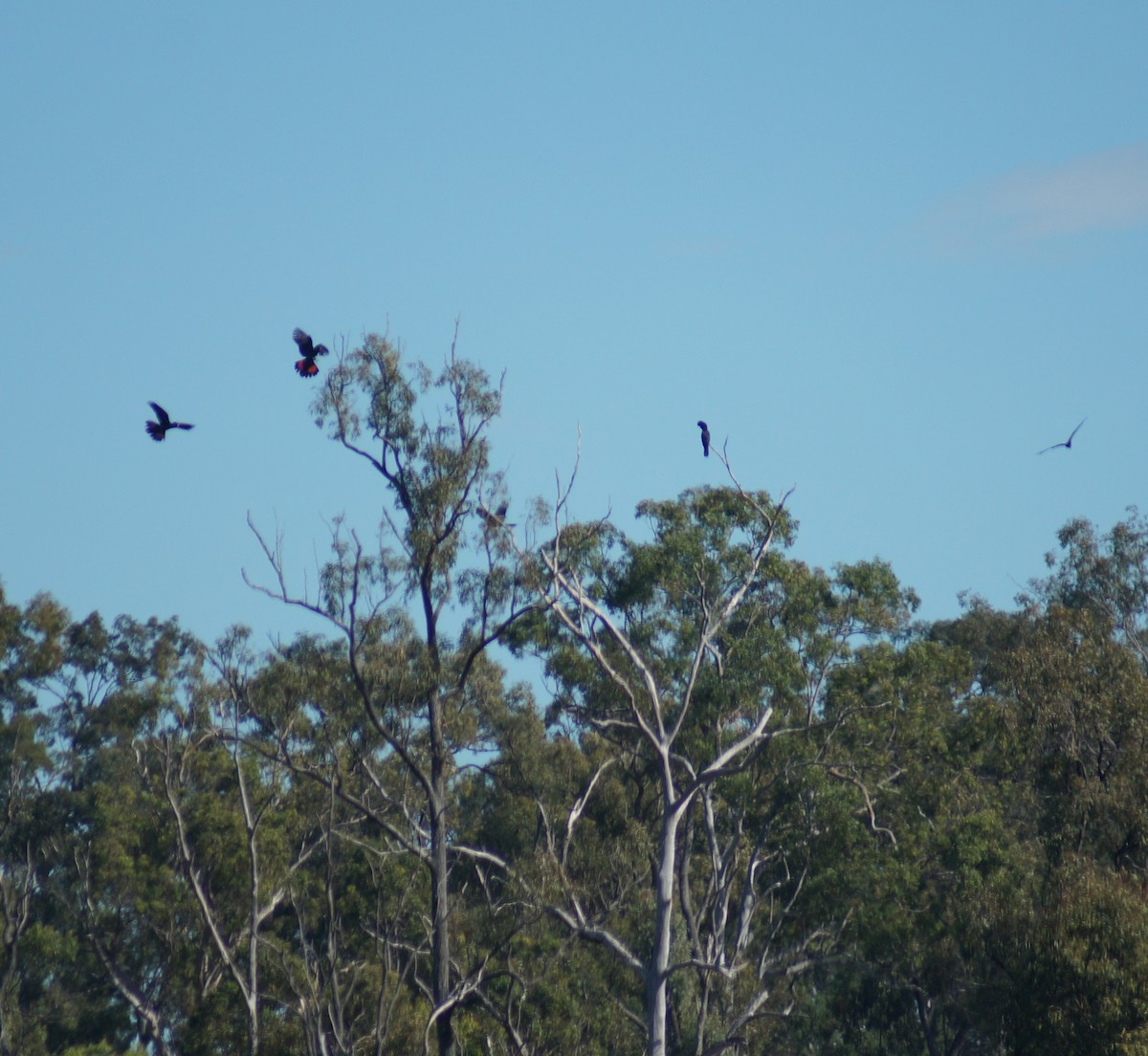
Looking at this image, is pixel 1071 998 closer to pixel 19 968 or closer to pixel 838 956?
pixel 838 956

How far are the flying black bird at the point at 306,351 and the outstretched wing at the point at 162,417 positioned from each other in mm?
3144

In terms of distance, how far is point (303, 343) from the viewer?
2125 cm

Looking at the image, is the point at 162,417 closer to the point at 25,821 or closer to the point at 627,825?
the point at 627,825

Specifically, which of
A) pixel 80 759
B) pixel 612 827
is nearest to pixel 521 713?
pixel 612 827

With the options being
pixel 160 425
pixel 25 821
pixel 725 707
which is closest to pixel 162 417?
pixel 160 425

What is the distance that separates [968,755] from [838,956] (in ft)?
15.3

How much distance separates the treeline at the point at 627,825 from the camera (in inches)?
941

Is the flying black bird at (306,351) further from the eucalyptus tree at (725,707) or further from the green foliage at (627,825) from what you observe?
the eucalyptus tree at (725,707)

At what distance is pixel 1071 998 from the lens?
22.0m

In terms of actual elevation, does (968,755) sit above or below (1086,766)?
above

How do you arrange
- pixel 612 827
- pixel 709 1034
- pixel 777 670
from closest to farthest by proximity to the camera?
pixel 709 1034
pixel 777 670
pixel 612 827

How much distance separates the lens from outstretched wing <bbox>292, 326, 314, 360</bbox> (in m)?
21.2

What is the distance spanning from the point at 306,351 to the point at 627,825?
646 inches

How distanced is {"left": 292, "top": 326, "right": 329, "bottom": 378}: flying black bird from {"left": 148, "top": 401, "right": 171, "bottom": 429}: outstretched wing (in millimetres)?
3144
